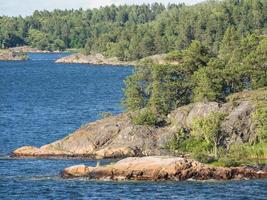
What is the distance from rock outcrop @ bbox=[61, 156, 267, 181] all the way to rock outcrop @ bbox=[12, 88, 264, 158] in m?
12.9

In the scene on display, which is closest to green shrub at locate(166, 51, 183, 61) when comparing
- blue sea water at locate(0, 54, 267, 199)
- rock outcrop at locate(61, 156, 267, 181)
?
blue sea water at locate(0, 54, 267, 199)

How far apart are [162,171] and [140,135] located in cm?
1793

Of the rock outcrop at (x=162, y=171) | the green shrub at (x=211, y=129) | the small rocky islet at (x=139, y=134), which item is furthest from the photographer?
the small rocky islet at (x=139, y=134)

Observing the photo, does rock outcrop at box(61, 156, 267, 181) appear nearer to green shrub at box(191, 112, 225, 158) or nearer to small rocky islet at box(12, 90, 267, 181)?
green shrub at box(191, 112, 225, 158)

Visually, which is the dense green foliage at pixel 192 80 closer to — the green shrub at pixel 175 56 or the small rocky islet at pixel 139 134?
the green shrub at pixel 175 56

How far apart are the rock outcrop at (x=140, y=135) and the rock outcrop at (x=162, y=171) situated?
12902 mm

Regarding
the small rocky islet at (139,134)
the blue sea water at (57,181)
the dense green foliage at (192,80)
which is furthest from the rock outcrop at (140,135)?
the dense green foliage at (192,80)

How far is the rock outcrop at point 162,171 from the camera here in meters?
79.2

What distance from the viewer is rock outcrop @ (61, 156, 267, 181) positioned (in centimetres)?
7925

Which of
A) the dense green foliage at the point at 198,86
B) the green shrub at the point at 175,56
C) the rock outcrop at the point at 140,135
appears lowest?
the rock outcrop at the point at 140,135

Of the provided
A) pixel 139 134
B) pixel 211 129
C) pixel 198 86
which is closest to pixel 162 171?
pixel 211 129

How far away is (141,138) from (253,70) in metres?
21.9

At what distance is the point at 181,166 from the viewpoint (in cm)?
7919

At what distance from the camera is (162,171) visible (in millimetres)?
79438
